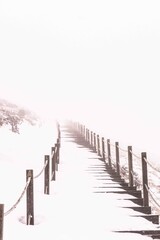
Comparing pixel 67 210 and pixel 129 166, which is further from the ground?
pixel 129 166

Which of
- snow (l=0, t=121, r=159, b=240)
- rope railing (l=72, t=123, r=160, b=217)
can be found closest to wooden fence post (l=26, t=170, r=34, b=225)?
snow (l=0, t=121, r=159, b=240)

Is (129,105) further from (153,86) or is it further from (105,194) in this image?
(105,194)

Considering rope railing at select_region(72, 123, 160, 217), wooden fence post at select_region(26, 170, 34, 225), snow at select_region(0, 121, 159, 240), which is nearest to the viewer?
snow at select_region(0, 121, 159, 240)

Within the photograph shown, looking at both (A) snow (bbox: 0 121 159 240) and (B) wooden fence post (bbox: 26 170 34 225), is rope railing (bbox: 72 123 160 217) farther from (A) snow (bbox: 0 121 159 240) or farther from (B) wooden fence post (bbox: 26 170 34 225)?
(B) wooden fence post (bbox: 26 170 34 225)

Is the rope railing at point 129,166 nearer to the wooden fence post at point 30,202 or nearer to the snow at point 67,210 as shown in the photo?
the snow at point 67,210

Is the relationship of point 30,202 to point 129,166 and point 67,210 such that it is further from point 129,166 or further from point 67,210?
point 129,166

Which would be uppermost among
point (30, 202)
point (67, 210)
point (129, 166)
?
point (129, 166)

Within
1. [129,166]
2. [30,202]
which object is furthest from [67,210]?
[129,166]

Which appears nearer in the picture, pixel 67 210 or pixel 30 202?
pixel 30 202

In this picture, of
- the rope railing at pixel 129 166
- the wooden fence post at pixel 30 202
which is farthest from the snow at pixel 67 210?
the rope railing at pixel 129 166

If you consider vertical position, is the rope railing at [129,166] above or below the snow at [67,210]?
above

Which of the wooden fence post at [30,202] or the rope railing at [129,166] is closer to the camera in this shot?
the wooden fence post at [30,202]

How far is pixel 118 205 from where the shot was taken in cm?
817

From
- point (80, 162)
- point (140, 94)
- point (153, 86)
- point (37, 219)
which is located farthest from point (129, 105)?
point (37, 219)
